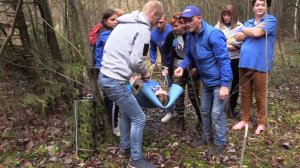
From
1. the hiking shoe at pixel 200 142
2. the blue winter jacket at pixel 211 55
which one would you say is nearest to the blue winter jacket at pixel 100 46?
the blue winter jacket at pixel 211 55

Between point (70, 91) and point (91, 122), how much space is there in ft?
4.18

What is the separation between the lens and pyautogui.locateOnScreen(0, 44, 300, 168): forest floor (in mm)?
4383

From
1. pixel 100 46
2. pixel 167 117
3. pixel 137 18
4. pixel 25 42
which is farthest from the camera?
pixel 167 117

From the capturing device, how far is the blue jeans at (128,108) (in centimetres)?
391

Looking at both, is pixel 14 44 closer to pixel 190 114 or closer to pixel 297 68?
pixel 190 114

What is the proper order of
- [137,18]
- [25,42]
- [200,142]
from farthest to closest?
[25,42]
[200,142]
[137,18]

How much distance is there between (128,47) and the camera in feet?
12.4

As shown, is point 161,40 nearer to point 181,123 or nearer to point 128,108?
point 181,123

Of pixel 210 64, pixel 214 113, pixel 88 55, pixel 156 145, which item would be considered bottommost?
pixel 156 145

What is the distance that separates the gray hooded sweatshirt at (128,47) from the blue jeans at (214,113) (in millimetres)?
1057

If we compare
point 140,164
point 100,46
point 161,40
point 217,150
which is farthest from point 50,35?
point 217,150

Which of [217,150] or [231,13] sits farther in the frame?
[231,13]

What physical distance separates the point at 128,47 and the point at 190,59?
1.18 metres

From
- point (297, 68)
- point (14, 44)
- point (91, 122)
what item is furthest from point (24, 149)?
point (297, 68)
